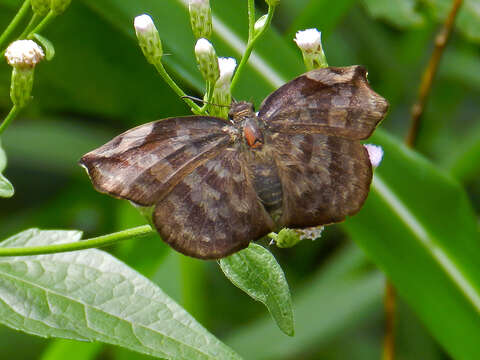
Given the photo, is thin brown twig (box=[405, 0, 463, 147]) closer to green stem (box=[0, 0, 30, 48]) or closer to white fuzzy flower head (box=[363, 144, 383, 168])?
white fuzzy flower head (box=[363, 144, 383, 168])

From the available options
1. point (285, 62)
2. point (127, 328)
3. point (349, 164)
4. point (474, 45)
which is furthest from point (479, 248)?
point (474, 45)

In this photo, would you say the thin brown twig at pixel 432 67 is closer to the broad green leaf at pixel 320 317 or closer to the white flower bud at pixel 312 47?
the broad green leaf at pixel 320 317

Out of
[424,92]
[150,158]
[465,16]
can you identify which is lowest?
[424,92]

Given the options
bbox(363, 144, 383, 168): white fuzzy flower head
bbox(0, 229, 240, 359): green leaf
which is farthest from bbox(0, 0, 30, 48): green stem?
bbox(363, 144, 383, 168): white fuzzy flower head

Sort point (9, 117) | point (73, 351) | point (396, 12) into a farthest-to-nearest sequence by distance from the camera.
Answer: point (396, 12) → point (73, 351) → point (9, 117)

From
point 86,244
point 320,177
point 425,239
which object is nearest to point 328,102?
point 320,177

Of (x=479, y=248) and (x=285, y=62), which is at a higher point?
(x=285, y=62)

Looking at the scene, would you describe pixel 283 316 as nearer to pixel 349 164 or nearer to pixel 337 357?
pixel 349 164

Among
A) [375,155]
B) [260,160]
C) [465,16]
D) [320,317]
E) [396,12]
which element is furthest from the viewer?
[465,16]

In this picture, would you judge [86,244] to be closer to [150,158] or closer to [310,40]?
[150,158]
